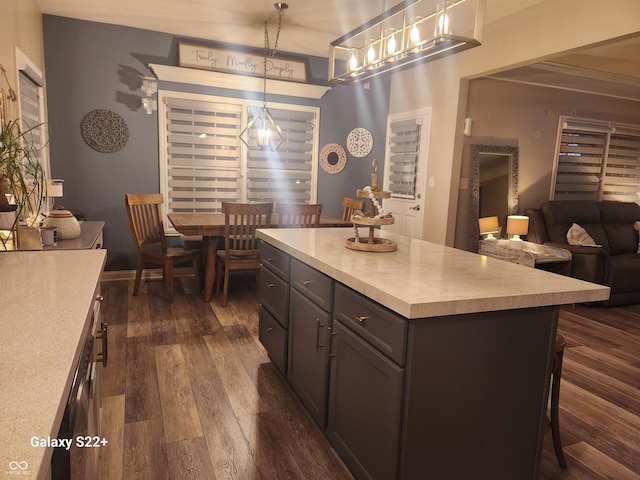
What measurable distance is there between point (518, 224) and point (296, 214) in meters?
2.45

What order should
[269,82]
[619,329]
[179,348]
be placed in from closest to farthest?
[179,348] < [619,329] < [269,82]

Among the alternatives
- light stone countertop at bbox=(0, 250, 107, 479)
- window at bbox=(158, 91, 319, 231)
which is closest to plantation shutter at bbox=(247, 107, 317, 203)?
window at bbox=(158, 91, 319, 231)

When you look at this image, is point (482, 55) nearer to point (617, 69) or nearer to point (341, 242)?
point (617, 69)

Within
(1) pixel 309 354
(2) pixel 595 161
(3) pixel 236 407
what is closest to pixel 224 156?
(3) pixel 236 407

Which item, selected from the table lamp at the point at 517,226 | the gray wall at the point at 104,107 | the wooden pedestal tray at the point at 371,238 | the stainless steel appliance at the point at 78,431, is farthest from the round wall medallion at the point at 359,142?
the stainless steel appliance at the point at 78,431

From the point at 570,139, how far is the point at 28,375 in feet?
20.1

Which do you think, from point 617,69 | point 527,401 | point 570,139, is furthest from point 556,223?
point 527,401

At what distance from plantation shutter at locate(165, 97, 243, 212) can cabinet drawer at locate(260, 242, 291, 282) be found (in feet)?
8.64

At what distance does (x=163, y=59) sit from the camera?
486cm

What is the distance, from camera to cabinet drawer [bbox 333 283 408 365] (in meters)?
1.49

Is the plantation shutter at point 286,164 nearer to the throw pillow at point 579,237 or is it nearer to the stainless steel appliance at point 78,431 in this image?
the throw pillow at point 579,237

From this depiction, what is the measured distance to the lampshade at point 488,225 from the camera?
4.98 meters

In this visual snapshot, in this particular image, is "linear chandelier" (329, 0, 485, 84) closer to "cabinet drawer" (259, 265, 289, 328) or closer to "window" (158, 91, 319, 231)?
"cabinet drawer" (259, 265, 289, 328)

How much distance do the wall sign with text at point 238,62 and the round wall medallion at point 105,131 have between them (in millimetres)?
920
